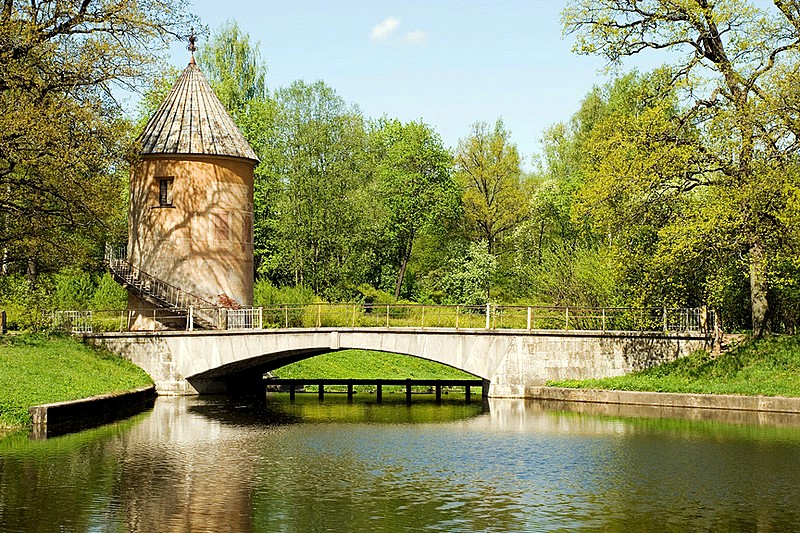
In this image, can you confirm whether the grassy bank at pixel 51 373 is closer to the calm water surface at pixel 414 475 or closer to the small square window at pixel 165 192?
the calm water surface at pixel 414 475

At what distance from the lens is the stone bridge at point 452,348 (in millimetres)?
33156

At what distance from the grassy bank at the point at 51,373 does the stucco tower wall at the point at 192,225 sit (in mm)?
4764

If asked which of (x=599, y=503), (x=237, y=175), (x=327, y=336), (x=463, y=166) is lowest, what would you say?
(x=599, y=503)

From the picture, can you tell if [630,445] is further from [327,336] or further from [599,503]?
[327,336]

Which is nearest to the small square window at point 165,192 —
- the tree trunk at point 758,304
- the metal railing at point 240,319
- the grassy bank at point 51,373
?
the metal railing at point 240,319

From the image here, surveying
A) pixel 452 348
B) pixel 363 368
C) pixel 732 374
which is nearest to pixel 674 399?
pixel 732 374

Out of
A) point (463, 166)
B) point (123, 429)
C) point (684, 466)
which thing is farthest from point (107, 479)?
point (463, 166)

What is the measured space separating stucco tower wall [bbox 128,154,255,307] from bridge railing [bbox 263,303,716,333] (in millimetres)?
2524

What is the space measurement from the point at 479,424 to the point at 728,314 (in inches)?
472

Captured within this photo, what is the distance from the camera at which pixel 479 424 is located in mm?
27531

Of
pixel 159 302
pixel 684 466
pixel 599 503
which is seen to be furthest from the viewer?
pixel 159 302

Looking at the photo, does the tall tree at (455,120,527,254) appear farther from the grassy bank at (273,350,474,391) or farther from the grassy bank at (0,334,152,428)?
the grassy bank at (0,334,152,428)

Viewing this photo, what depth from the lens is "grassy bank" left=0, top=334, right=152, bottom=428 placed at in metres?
25.7

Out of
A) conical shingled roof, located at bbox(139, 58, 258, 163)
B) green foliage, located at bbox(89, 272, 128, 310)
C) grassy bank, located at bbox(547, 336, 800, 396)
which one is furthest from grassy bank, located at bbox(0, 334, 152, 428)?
grassy bank, located at bbox(547, 336, 800, 396)
